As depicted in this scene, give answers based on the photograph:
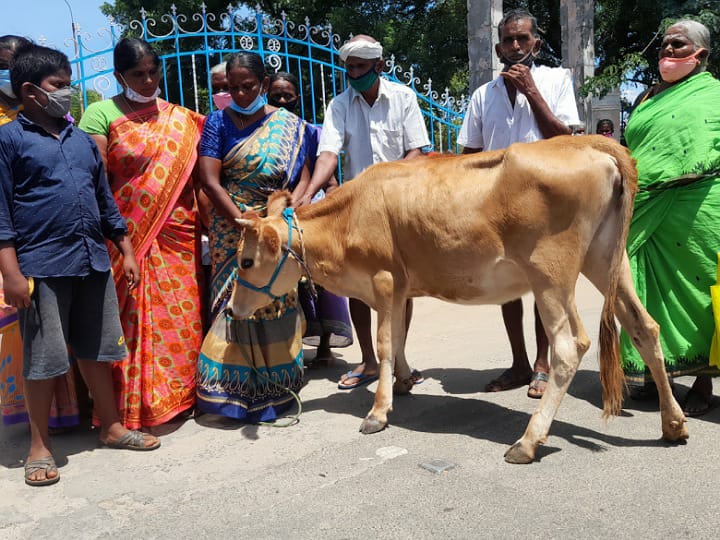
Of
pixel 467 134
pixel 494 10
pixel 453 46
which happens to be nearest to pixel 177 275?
pixel 467 134

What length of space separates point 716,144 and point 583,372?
1.78 meters

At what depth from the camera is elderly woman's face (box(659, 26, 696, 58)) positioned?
3.59 metres

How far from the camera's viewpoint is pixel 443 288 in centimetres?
356

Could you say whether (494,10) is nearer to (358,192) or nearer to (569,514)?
(358,192)

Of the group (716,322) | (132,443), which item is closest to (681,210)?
(716,322)

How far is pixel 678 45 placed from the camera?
3.61 meters

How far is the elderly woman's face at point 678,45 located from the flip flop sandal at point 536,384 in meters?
2.01

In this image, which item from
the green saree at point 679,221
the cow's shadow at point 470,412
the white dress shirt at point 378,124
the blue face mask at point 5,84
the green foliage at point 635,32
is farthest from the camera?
the green foliage at point 635,32

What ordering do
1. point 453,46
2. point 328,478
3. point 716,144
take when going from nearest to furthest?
point 328,478 < point 716,144 < point 453,46

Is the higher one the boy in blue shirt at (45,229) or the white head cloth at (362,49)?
the white head cloth at (362,49)

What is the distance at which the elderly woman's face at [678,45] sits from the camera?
3594 millimetres

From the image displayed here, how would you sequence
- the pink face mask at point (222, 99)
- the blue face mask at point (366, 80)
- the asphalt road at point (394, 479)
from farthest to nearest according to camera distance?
the pink face mask at point (222, 99) < the blue face mask at point (366, 80) < the asphalt road at point (394, 479)

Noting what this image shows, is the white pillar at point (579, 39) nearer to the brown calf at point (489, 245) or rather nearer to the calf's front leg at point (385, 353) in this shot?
the brown calf at point (489, 245)

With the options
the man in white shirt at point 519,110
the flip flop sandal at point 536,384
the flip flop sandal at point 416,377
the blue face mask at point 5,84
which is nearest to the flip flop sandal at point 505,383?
the man in white shirt at point 519,110
